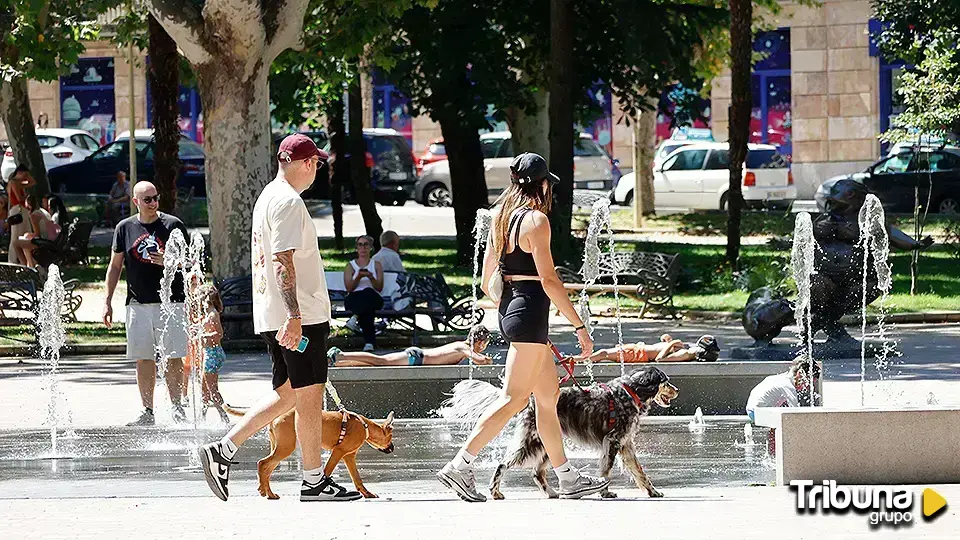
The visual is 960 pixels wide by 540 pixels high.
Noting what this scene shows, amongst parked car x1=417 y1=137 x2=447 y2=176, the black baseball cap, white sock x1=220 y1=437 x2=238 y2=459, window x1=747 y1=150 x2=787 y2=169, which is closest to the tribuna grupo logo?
the black baseball cap

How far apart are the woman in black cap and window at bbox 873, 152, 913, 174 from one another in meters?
27.2

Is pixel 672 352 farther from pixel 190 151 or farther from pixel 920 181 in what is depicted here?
pixel 190 151

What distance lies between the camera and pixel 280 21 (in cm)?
1794

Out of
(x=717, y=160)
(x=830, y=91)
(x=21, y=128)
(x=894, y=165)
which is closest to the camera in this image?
(x=21, y=128)

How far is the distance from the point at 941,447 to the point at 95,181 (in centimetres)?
3151

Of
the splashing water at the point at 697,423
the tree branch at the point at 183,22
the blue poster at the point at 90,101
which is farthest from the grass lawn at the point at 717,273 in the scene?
the blue poster at the point at 90,101

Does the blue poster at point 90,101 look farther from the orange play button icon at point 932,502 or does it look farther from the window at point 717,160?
the orange play button icon at point 932,502

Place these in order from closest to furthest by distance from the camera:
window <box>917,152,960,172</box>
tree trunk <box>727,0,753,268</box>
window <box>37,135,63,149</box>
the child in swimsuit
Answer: the child in swimsuit < tree trunk <box>727,0,753,268</box> < window <box>917,152,960,172</box> < window <box>37,135,63,149</box>

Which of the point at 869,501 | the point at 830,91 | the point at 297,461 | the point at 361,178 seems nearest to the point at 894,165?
the point at 830,91

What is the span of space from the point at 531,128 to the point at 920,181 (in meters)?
9.15

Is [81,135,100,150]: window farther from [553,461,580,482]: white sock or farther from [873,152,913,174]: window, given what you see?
[553,461,580,482]: white sock

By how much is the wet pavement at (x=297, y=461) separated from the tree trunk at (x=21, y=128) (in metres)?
20.3

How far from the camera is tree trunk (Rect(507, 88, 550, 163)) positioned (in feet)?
91.4

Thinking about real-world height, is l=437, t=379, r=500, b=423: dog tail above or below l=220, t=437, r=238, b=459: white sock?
above
